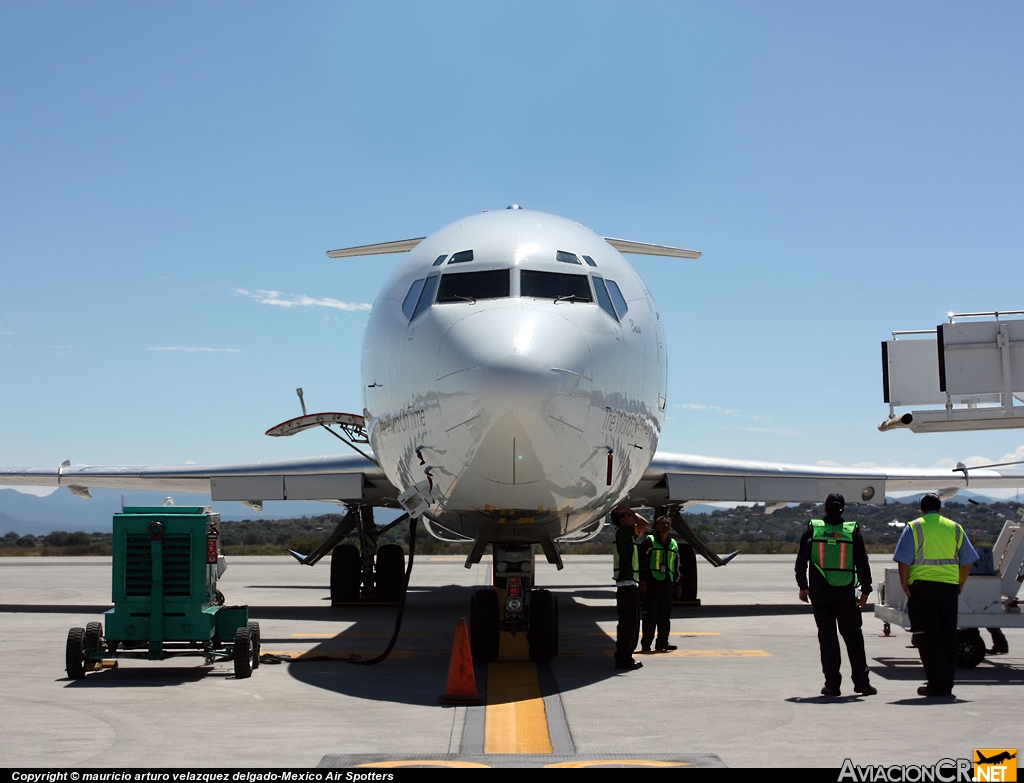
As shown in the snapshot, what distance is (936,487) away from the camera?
19.6 meters

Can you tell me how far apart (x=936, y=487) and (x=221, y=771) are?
17.1 meters

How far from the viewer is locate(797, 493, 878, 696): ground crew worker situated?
824 cm

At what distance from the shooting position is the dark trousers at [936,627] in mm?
7934

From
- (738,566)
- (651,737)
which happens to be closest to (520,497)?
(651,737)

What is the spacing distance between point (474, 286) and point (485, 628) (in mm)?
3142

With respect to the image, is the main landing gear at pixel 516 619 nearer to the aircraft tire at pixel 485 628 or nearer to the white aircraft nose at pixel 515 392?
the aircraft tire at pixel 485 628

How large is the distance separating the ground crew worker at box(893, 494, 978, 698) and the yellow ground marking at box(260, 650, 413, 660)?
4.87m

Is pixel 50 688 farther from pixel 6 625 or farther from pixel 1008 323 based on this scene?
pixel 1008 323

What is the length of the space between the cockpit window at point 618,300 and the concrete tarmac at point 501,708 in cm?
329

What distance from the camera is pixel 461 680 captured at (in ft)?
25.6

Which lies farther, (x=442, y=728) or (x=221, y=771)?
(x=442, y=728)

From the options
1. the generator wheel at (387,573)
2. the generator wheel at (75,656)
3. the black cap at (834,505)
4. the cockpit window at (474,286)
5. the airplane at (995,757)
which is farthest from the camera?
the generator wheel at (387,573)

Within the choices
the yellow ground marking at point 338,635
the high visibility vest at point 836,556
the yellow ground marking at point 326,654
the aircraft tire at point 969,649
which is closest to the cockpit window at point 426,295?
the yellow ground marking at point 326,654

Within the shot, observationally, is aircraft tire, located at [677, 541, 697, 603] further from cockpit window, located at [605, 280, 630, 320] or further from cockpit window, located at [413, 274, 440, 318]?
cockpit window, located at [413, 274, 440, 318]
